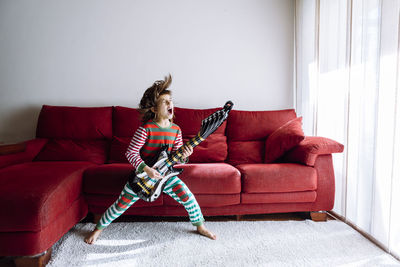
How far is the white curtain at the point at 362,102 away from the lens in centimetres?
154

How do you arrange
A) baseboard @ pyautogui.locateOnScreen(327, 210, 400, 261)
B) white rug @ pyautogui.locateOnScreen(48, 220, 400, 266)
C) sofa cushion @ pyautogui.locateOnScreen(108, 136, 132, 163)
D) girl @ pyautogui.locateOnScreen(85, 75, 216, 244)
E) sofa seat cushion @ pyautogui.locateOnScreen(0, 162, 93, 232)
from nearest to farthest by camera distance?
sofa seat cushion @ pyautogui.locateOnScreen(0, 162, 93, 232) → white rug @ pyautogui.locateOnScreen(48, 220, 400, 266) → baseboard @ pyautogui.locateOnScreen(327, 210, 400, 261) → girl @ pyautogui.locateOnScreen(85, 75, 216, 244) → sofa cushion @ pyautogui.locateOnScreen(108, 136, 132, 163)

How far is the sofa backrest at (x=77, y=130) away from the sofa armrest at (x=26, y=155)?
45mm

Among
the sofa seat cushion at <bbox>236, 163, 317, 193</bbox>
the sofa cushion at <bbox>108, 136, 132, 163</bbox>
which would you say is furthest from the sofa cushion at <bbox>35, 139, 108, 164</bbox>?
the sofa seat cushion at <bbox>236, 163, 317, 193</bbox>

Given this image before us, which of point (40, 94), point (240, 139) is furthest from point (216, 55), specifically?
point (40, 94)

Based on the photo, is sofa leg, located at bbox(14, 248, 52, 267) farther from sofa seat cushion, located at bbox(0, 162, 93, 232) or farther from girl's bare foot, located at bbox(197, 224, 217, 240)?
girl's bare foot, located at bbox(197, 224, 217, 240)

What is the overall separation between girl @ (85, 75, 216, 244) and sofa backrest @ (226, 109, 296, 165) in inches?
31.2

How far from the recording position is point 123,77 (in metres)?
2.79

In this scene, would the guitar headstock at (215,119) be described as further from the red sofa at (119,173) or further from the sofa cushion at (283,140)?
the sofa cushion at (283,140)

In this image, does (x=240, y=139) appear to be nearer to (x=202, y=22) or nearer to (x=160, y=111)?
(x=160, y=111)

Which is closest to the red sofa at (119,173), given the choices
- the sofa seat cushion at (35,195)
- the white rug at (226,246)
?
the sofa seat cushion at (35,195)

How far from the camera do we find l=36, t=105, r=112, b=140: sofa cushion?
243cm

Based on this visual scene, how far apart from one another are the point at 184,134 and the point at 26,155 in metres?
Answer: 1.36

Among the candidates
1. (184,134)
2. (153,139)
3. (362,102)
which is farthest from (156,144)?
(362,102)

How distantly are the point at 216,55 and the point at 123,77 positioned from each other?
1026 mm
